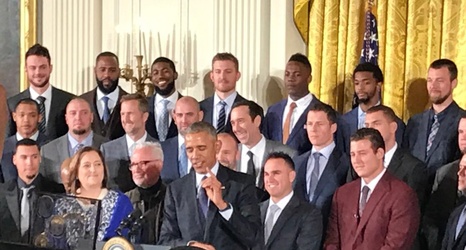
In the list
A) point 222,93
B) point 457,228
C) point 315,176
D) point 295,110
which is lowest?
point 457,228

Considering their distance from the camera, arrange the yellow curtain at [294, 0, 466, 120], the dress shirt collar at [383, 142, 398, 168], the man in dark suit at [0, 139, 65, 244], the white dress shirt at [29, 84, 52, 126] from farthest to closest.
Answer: the yellow curtain at [294, 0, 466, 120]
the white dress shirt at [29, 84, 52, 126]
the dress shirt collar at [383, 142, 398, 168]
the man in dark suit at [0, 139, 65, 244]

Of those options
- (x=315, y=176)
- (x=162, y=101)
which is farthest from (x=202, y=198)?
(x=162, y=101)

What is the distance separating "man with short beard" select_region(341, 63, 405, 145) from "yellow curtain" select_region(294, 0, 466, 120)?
69cm

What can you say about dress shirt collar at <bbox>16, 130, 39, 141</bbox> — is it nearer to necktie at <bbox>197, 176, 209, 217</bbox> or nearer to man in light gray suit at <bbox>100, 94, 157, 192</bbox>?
man in light gray suit at <bbox>100, 94, 157, 192</bbox>

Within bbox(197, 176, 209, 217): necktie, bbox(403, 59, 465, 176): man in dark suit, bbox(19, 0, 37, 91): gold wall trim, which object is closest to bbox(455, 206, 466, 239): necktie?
bbox(403, 59, 465, 176): man in dark suit

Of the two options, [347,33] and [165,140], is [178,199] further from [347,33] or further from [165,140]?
[347,33]

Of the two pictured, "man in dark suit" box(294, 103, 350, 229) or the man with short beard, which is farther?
the man with short beard

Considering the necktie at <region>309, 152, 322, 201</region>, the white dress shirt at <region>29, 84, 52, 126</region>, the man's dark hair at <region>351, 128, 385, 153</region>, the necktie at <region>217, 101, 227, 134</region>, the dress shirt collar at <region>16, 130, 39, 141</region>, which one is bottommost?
the necktie at <region>309, 152, 322, 201</region>

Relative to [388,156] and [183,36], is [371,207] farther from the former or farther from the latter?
[183,36]

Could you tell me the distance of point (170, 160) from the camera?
6.03 m

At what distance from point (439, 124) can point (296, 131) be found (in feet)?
3.17

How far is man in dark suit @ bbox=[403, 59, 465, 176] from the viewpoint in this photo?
18.8ft

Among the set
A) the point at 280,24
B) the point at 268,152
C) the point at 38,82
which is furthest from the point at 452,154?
the point at 38,82

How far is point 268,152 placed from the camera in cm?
587
